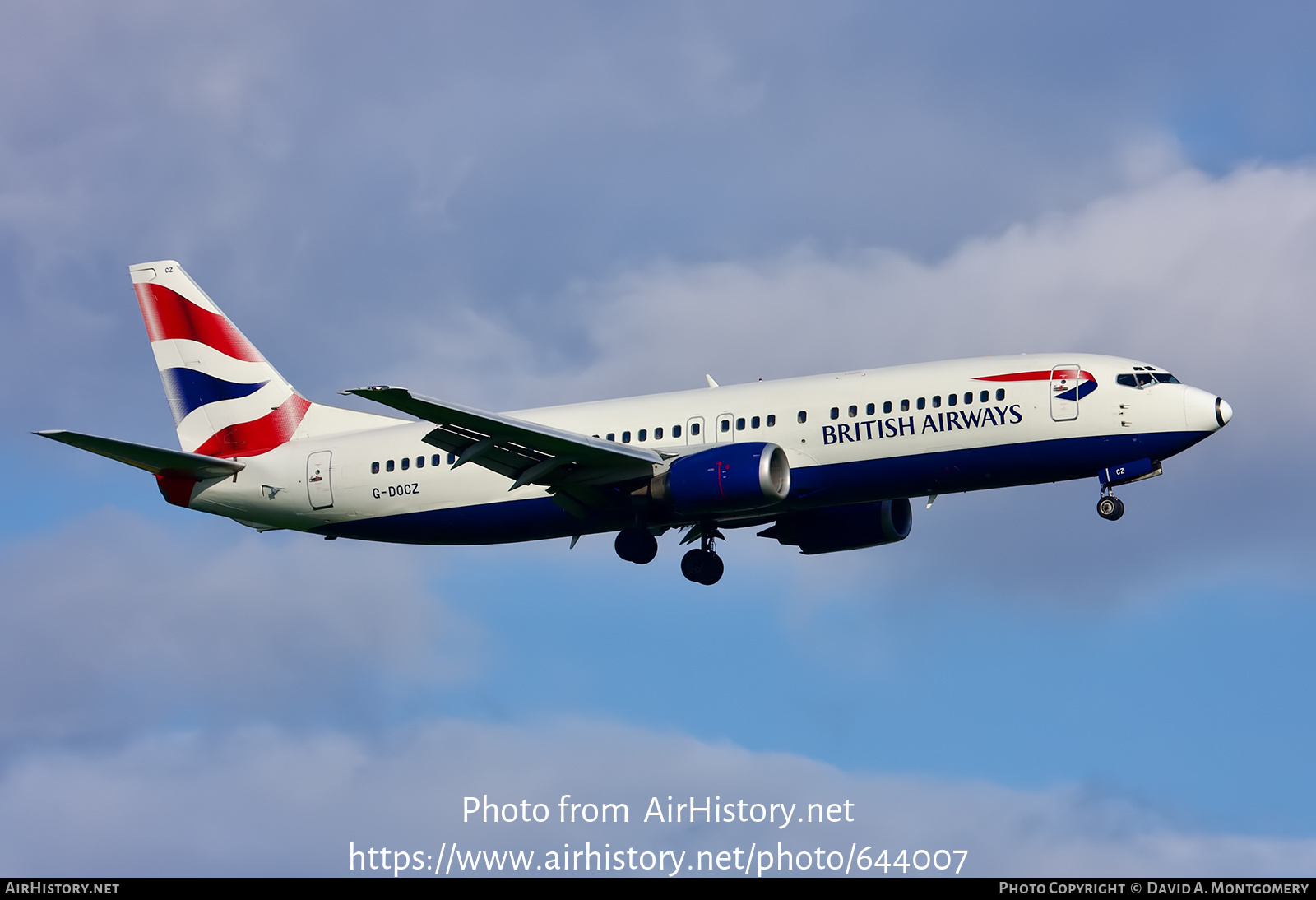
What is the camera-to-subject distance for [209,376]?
4978 centimetres

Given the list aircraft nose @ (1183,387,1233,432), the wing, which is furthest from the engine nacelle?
aircraft nose @ (1183,387,1233,432)

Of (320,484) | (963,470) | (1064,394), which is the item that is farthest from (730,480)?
(320,484)

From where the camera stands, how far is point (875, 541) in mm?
46250


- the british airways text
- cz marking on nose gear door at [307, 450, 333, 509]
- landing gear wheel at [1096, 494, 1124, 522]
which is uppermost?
cz marking on nose gear door at [307, 450, 333, 509]

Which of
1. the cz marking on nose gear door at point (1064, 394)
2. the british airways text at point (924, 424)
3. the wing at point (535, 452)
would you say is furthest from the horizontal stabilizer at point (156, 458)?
the cz marking on nose gear door at point (1064, 394)

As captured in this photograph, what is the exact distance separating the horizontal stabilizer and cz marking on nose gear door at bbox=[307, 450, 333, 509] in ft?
7.52

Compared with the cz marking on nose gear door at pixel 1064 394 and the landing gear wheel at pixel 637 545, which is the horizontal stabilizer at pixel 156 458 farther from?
the cz marking on nose gear door at pixel 1064 394

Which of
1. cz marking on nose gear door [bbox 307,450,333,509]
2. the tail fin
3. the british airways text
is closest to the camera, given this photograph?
the british airways text

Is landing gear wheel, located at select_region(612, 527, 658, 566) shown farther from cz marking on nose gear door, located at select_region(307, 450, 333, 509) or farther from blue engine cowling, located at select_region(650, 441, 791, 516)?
cz marking on nose gear door, located at select_region(307, 450, 333, 509)

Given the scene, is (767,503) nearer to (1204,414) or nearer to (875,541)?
(875,541)

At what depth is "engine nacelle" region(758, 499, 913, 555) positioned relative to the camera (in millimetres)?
45938

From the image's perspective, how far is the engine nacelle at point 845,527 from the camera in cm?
4594

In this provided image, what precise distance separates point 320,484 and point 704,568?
1128cm

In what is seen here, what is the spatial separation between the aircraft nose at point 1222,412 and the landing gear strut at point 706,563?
1386 cm
